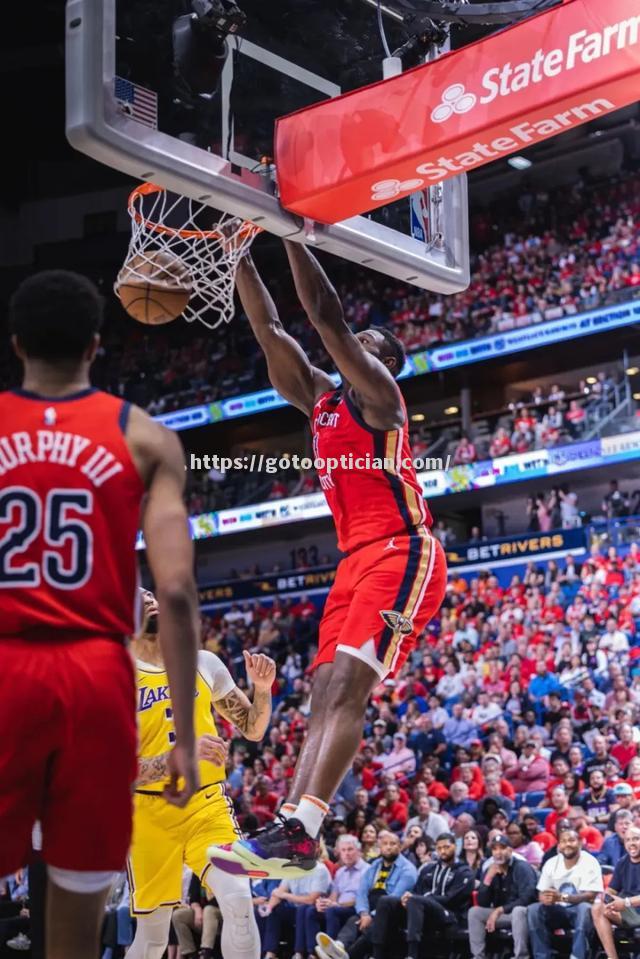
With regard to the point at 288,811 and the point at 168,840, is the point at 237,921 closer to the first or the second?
the point at 168,840

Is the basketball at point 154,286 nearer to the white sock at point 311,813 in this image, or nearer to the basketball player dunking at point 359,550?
the basketball player dunking at point 359,550

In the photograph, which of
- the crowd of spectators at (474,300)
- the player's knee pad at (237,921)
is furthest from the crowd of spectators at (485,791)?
the crowd of spectators at (474,300)

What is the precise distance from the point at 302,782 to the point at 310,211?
2685 mm

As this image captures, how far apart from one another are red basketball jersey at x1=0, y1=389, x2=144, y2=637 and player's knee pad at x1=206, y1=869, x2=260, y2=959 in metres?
3.10

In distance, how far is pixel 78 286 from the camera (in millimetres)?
3238

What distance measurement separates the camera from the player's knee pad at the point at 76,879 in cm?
299

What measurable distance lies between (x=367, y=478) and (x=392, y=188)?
57.9 inches

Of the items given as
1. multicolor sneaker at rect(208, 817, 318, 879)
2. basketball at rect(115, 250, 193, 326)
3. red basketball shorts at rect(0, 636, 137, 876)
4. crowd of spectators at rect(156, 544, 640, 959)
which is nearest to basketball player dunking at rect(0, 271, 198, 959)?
red basketball shorts at rect(0, 636, 137, 876)

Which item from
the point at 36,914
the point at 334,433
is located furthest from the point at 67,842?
the point at 36,914

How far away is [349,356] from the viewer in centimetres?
540

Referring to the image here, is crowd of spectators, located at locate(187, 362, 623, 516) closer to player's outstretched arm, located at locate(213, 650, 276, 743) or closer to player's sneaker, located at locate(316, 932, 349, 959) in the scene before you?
player's sneaker, located at locate(316, 932, 349, 959)

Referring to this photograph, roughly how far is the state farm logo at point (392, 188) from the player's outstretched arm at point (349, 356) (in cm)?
51

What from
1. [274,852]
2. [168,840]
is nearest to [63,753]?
[274,852]

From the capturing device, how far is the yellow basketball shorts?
6.41m
